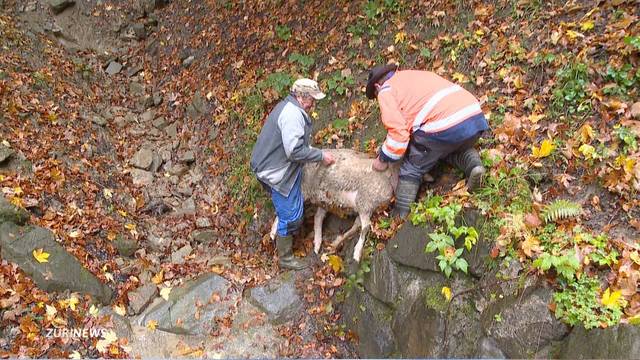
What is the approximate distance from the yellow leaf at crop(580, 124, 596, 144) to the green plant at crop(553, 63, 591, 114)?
449 millimetres

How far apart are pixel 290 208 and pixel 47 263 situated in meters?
3.20

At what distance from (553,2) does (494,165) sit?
3356 millimetres

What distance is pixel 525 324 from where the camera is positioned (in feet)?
13.5

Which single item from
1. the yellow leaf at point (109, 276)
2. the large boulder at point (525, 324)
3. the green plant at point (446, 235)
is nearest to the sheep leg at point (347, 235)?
the green plant at point (446, 235)

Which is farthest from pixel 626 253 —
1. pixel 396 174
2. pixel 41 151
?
pixel 41 151

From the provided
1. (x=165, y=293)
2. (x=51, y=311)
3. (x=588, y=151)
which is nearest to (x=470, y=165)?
(x=588, y=151)

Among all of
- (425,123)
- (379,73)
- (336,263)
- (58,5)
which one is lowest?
(336,263)

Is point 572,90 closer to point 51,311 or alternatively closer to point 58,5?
point 51,311

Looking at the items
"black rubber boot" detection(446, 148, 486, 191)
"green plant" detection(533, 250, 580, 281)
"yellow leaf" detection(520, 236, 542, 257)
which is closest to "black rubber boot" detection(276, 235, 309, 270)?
"black rubber boot" detection(446, 148, 486, 191)

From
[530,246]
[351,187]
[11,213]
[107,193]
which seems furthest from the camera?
[107,193]

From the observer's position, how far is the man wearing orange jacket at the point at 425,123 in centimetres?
507

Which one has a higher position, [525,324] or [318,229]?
[525,324]

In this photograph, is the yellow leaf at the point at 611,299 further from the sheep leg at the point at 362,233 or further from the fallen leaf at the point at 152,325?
the fallen leaf at the point at 152,325

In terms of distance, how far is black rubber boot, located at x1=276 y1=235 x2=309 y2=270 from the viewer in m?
A: 6.80
